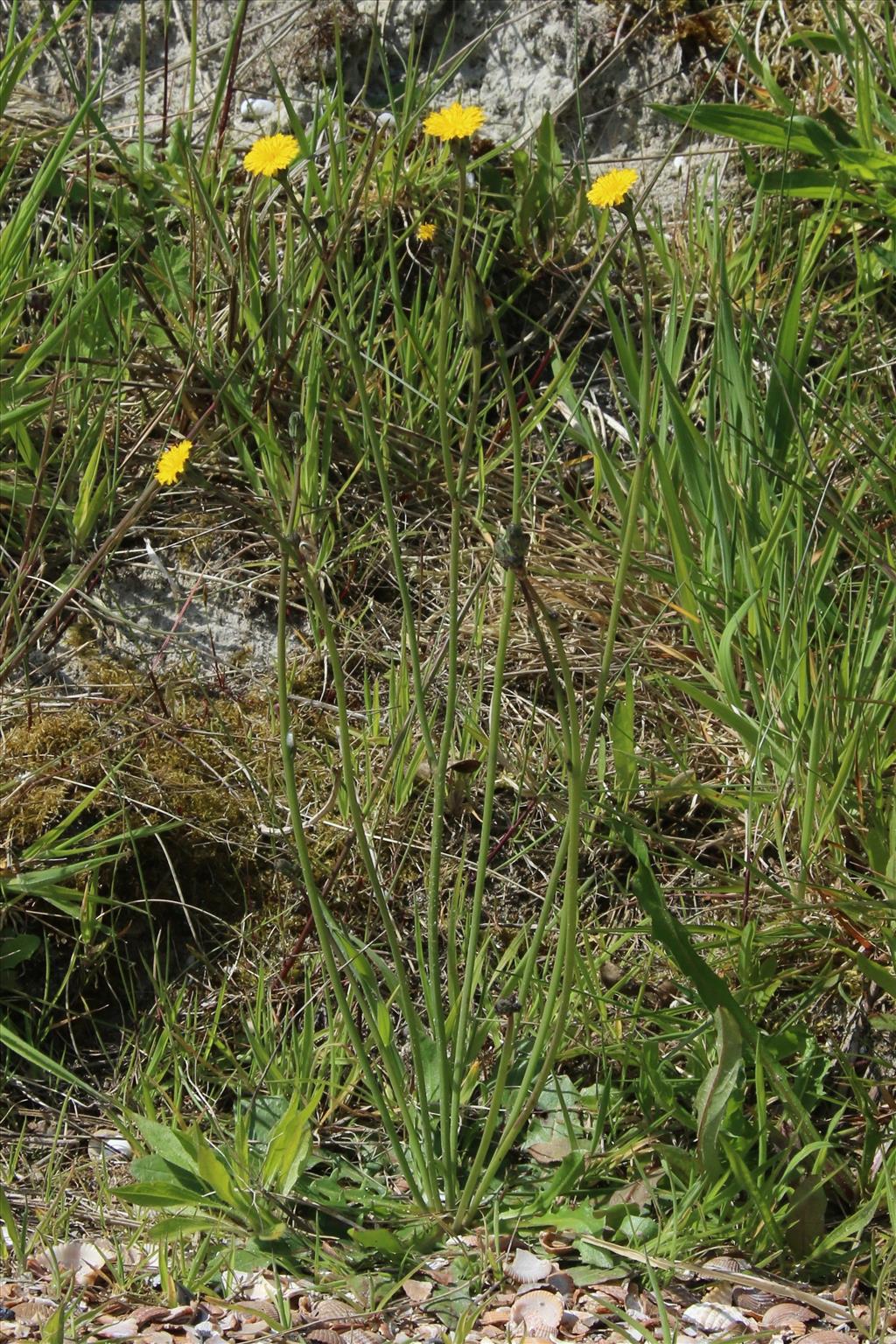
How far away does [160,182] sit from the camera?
2768 millimetres

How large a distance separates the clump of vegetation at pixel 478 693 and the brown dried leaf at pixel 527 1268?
4 centimetres

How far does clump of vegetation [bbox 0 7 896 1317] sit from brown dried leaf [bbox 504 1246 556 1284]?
0.04 m

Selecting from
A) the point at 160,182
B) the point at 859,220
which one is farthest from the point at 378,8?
the point at 859,220

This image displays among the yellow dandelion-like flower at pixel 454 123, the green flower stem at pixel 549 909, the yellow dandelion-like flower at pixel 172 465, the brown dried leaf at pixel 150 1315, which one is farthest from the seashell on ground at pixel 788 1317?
the yellow dandelion-like flower at pixel 454 123

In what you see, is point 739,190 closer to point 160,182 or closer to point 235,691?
point 160,182

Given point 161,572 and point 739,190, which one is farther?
point 739,190

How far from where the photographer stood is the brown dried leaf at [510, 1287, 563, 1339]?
1417mm

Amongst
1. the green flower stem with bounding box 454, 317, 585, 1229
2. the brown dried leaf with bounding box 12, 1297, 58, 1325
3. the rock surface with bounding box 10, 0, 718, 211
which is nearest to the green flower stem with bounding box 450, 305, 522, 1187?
the green flower stem with bounding box 454, 317, 585, 1229

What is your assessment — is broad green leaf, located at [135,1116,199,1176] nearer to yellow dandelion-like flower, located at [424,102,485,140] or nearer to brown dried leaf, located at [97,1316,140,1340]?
brown dried leaf, located at [97,1316,140,1340]

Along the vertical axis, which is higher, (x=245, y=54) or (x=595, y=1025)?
(x=245, y=54)

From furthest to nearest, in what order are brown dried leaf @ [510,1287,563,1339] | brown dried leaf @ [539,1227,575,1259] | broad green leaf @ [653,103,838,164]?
1. broad green leaf @ [653,103,838,164]
2. brown dried leaf @ [539,1227,575,1259]
3. brown dried leaf @ [510,1287,563,1339]

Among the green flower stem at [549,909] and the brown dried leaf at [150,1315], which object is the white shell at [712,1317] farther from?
the brown dried leaf at [150,1315]

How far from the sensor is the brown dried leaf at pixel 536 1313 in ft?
4.65

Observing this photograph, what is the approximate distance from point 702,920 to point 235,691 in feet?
3.23
